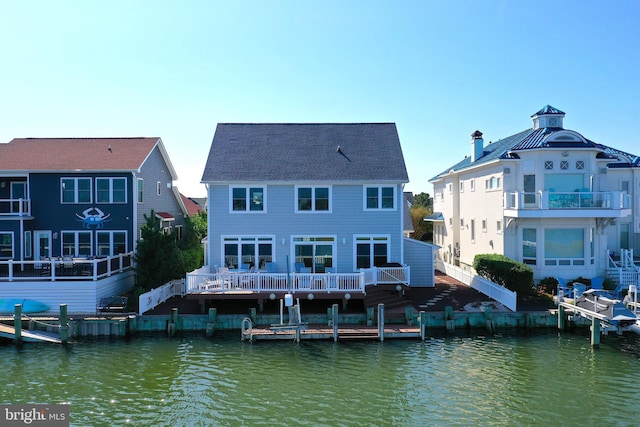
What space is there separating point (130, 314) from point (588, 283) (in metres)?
22.3

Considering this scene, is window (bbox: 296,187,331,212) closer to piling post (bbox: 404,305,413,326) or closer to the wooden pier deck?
piling post (bbox: 404,305,413,326)

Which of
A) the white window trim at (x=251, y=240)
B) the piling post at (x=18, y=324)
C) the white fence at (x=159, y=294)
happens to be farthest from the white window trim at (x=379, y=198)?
the piling post at (x=18, y=324)

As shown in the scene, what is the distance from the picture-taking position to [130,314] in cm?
1997

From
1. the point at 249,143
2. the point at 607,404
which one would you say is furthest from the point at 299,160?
the point at 607,404

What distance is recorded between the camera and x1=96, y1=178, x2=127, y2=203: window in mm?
25266

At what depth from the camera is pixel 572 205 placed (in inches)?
944

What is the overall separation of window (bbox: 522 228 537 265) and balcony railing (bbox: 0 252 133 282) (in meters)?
21.4

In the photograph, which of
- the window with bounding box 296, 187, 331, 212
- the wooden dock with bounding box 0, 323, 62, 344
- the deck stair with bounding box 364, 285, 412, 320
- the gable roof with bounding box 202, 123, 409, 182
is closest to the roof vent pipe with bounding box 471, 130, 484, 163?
the gable roof with bounding box 202, 123, 409, 182

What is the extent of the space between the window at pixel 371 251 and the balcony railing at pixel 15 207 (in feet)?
57.4

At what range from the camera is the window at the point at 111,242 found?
25.5m

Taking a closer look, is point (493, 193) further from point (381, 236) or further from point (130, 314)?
point (130, 314)

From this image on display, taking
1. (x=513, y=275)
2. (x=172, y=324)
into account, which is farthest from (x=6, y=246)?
(x=513, y=275)

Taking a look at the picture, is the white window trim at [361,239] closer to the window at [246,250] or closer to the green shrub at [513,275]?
the window at [246,250]

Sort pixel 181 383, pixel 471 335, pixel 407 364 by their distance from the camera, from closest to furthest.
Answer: pixel 181 383, pixel 407 364, pixel 471 335
